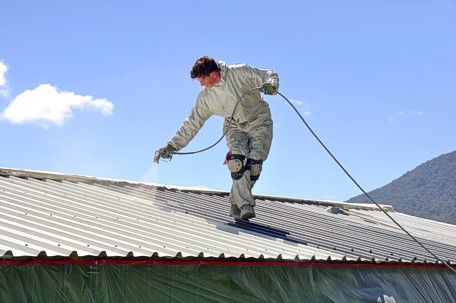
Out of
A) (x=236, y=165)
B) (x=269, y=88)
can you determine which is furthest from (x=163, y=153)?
(x=269, y=88)

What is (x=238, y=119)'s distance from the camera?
7086mm

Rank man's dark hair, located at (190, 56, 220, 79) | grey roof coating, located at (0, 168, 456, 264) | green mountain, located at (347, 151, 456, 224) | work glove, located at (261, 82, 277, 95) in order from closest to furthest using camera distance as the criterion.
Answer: grey roof coating, located at (0, 168, 456, 264), work glove, located at (261, 82, 277, 95), man's dark hair, located at (190, 56, 220, 79), green mountain, located at (347, 151, 456, 224)

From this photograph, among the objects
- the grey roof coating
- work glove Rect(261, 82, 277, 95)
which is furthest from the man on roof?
the grey roof coating

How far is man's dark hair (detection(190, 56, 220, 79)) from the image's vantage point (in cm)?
684

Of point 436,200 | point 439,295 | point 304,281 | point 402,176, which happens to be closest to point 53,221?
point 304,281

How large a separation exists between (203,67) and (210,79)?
155 mm

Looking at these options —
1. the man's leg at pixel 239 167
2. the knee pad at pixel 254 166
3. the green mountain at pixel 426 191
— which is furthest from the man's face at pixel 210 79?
the green mountain at pixel 426 191

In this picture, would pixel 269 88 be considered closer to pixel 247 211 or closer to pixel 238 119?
pixel 238 119

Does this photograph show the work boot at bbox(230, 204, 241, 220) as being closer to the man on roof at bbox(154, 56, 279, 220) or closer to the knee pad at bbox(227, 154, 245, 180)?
the man on roof at bbox(154, 56, 279, 220)

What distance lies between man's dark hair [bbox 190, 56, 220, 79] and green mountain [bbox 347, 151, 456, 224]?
53.8m

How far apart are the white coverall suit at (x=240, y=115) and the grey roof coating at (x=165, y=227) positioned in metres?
0.68

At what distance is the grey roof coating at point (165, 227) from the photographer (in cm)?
447

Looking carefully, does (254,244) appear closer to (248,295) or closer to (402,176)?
(248,295)

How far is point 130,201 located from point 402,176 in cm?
7150
